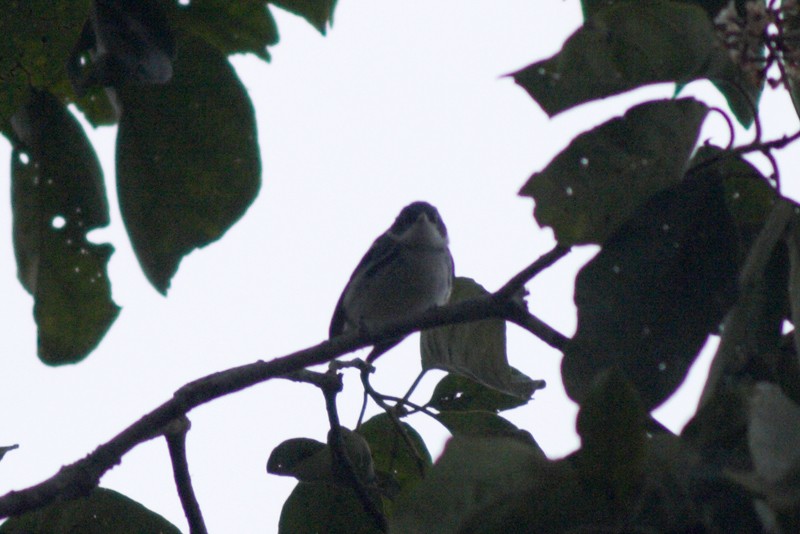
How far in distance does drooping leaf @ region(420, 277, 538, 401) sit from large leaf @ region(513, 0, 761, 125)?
1248 mm

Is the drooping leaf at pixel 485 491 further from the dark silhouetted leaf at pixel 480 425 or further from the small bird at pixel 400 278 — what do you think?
the small bird at pixel 400 278

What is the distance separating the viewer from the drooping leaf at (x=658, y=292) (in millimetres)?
1482

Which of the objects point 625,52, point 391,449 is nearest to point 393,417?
point 391,449

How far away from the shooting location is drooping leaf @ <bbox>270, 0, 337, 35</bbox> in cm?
184

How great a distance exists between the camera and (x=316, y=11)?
1853mm

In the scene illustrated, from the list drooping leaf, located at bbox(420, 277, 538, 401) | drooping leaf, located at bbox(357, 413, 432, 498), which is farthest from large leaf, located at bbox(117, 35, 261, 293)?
drooping leaf, located at bbox(357, 413, 432, 498)

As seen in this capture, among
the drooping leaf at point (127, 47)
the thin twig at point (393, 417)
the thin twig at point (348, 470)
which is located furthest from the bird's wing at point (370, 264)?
the drooping leaf at point (127, 47)

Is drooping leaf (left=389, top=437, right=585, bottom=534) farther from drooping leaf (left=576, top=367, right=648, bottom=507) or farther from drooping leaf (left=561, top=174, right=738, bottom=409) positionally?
drooping leaf (left=561, top=174, right=738, bottom=409)

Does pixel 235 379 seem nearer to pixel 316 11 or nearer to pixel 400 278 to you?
pixel 316 11

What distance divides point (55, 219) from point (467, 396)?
1.28 metres

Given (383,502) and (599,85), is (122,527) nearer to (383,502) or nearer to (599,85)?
(383,502)

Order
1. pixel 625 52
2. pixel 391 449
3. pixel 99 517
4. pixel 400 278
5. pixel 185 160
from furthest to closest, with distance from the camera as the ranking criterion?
1. pixel 400 278
2. pixel 391 449
3. pixel 99 517
4. pixel 185 160
5. pixel 625 52

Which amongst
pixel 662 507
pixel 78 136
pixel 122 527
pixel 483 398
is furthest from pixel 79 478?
pixel 662 507

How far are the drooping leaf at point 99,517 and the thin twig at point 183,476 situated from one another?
299mm
